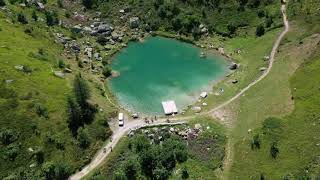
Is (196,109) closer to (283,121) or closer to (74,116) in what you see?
(283,121)

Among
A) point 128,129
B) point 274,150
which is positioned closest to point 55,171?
point 128,129

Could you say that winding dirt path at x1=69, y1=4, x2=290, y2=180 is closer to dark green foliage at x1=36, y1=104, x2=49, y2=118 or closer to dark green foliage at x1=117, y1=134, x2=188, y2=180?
dark green foliage at x1=117, y1=134, x2=188, y2=180

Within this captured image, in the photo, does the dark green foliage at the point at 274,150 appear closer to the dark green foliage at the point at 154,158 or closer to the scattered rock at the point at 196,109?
→ the dark green foliage at the point at 154,158

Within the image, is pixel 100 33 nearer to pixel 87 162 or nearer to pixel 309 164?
pixel 87 162

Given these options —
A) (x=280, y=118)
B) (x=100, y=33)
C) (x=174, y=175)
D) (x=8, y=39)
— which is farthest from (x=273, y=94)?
(x=8, y=39)

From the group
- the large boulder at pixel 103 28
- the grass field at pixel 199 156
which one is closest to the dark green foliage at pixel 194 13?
the large boulder at pixel 103 28

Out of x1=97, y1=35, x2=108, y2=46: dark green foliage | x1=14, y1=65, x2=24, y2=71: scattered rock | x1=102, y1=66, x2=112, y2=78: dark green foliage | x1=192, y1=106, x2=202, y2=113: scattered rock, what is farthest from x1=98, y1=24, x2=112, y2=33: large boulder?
x1=192, y1=106, x2=202, y2=113: scattered rock
